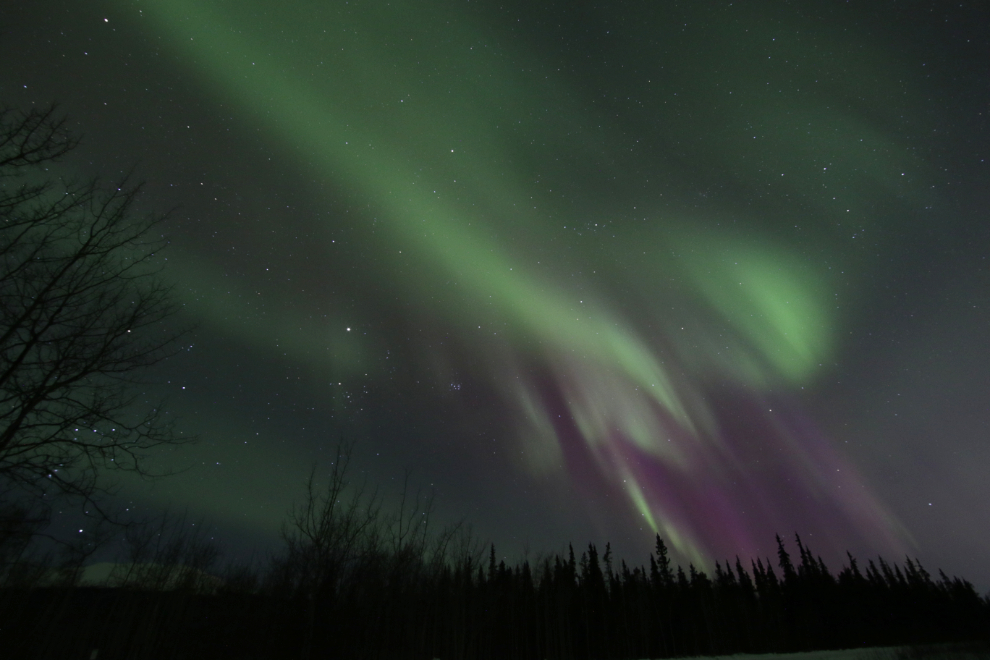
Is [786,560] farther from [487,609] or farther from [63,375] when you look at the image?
[63,375]

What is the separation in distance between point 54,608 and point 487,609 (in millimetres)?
40689

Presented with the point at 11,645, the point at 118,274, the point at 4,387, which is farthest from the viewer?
the point at 11,645

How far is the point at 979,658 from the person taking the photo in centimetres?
3534

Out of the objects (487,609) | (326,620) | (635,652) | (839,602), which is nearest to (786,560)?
(839,602)

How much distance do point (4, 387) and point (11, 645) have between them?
40.9m

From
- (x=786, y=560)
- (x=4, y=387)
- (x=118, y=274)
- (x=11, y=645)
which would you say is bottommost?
(x=11, y=645)

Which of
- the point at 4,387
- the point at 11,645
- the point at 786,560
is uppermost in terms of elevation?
the point at 786,560

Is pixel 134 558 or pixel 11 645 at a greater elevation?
pixel 134 558

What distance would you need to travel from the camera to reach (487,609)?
5153cm

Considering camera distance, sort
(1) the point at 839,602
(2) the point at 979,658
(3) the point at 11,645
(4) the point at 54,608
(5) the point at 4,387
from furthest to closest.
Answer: (1) the point at 839,602
(4) the point at 54,608
(2) the point at 979,658
(3) the point at 11,645
(5) the point at 4,387

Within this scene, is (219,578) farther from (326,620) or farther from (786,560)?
(786,560)

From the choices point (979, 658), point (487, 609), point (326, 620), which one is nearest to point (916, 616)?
point (979, 658)

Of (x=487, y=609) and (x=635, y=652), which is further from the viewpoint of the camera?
(x=635, y=652)

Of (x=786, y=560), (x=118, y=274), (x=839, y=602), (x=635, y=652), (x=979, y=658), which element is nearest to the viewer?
(x=118, y=274)
